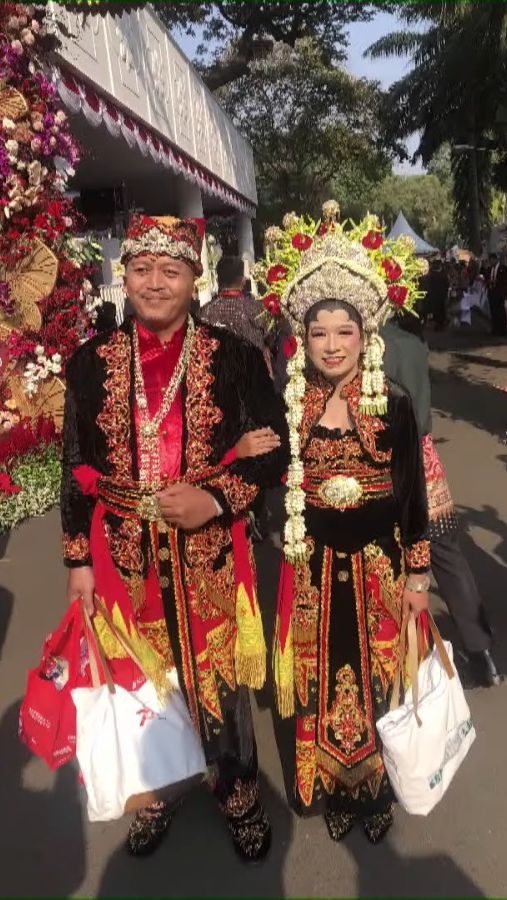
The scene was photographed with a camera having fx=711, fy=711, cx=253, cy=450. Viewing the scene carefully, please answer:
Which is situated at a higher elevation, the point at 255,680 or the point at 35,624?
the point at 255,680

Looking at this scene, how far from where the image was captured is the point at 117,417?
2.18 m

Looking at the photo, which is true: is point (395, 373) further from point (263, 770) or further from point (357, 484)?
point (263, 770)

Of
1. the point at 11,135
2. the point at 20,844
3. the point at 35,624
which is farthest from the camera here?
the point at 11,135

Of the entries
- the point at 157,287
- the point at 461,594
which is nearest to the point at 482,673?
the point at 461,594

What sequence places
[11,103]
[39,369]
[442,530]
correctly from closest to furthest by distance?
[442,530], [11,103], [39,369]

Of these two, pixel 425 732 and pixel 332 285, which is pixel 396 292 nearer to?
pixel 332 285

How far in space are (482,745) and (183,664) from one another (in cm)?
134

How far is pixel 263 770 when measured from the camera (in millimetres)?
2797

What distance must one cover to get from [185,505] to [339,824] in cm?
126

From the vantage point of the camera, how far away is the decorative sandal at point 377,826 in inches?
94.0

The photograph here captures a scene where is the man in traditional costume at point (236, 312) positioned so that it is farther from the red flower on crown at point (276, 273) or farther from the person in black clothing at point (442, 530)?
the red flower on crown at point (276, 273)

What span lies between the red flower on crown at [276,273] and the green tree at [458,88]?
18.6 meters

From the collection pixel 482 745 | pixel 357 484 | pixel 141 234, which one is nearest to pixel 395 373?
pixel 357 484

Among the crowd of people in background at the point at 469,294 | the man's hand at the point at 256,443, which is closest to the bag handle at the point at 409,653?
the man's hand at the point at 256,443
